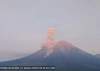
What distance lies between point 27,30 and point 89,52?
94cm

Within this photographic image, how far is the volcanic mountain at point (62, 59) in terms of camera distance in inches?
92.8

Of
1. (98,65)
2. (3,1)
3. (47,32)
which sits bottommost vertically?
(98,65)

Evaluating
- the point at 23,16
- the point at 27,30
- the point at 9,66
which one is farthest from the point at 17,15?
the point at 9,66

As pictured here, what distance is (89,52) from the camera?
236 cm

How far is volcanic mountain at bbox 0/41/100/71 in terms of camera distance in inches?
92.8

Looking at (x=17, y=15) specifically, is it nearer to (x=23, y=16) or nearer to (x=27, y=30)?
(x=23, y=16)

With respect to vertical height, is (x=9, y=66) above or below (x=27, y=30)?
below

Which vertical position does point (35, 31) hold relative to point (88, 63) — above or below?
above

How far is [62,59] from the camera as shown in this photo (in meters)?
2.38

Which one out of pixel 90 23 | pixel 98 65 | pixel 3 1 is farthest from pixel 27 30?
pixel 98 65

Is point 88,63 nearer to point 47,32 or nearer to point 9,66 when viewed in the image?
point 47,32

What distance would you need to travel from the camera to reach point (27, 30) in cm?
238

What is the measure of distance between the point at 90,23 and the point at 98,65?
622mm

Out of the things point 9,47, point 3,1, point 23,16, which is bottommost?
point 9,47
